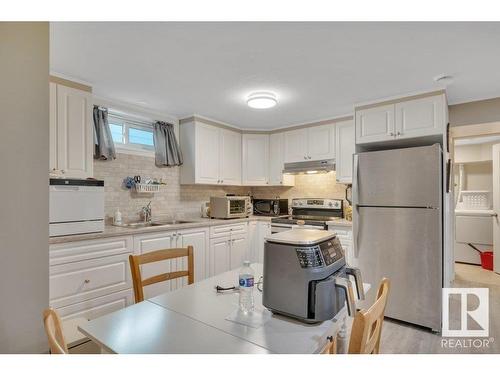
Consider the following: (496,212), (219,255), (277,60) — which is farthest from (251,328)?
(496,212)

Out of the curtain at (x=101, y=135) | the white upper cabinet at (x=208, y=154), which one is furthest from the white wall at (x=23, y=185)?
the white upper cabinet at (x=208, y=154)

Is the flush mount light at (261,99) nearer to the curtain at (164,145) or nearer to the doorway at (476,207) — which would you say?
the curtain at (164,145)

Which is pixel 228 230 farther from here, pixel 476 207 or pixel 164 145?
pixel 476 207

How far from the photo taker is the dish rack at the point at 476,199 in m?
5.07

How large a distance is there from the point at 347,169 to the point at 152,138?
8.02ft

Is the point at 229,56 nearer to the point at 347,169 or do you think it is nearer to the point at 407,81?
the point at 407,81

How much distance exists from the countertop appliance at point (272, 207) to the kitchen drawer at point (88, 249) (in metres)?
2.30

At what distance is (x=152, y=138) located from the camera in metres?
3.46

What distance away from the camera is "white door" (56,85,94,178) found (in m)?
2.31

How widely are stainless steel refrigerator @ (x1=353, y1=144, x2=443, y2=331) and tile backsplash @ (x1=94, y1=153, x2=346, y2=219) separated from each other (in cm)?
114

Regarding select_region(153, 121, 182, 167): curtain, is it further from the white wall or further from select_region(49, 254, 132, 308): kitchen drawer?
the white wall

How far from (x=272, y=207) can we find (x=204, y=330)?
3420 millimetres

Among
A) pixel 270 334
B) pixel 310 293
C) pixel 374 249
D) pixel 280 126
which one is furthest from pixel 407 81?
pixel 270 334

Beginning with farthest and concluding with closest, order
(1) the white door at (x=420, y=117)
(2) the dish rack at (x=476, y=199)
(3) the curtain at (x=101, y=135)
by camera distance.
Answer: (2) the dish rack at (x=476, y=199) < (3) the curtain at (x=101, y=135) < (1) the white door at (x=420, y=117)
